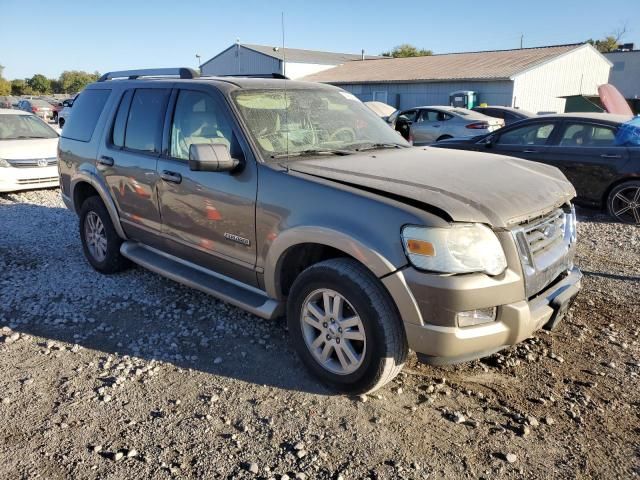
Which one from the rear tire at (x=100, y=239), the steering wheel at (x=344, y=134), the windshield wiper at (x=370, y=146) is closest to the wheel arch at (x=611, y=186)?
the windshield wiper at (x=370, y=146)

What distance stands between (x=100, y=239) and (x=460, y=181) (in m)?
3.81

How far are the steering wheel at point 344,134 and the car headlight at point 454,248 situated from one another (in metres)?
1.56

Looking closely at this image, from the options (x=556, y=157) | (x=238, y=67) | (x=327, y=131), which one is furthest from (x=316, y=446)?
(x=238, y=67)

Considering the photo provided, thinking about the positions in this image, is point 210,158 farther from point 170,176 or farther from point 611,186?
point 611,186

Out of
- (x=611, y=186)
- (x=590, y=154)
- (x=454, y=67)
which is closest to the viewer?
(x=611, y=186)

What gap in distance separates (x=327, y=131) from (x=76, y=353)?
98.5 inches

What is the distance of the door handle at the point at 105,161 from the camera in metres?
4.93

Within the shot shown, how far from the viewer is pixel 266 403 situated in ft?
10.7

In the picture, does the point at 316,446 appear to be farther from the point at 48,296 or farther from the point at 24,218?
the point at 24,218

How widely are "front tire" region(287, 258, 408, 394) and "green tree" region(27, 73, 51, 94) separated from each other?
85302 mm

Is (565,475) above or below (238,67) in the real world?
below

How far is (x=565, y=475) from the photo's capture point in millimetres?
2627

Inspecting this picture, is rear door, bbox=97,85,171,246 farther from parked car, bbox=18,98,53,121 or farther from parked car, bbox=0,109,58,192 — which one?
parked car, bbox=18,98,53,121

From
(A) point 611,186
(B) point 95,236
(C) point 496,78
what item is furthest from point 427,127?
(C) point 496,78
